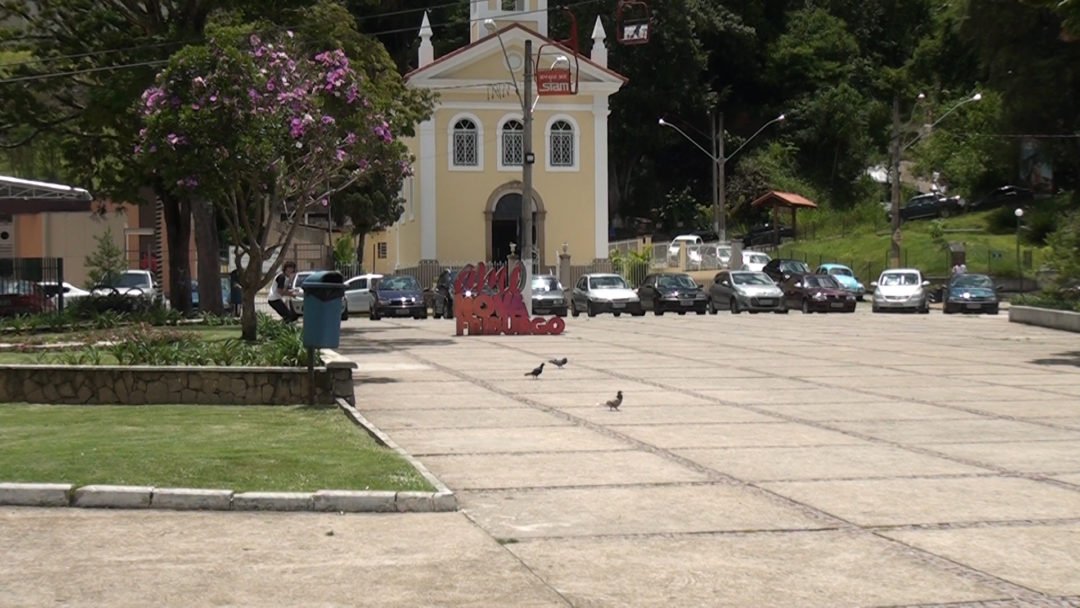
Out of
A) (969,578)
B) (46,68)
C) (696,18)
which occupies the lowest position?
(969,578)

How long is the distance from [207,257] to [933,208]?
154ft

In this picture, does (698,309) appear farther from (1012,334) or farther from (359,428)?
(359,428)

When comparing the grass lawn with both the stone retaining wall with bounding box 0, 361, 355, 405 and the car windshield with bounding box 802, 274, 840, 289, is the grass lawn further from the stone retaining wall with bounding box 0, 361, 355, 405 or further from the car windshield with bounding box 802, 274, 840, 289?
the car windshield with bounding box 802, 274, 840, 289

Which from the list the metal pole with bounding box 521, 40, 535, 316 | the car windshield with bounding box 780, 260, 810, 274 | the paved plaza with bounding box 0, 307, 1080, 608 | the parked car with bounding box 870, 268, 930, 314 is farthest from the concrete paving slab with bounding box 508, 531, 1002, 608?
the car windshield with bounding box 780, 260, 810, 274

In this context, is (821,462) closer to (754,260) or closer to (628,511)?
(628,511)

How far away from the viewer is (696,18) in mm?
75750

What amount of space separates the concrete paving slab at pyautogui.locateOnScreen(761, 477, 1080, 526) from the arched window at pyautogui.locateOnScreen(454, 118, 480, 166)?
49615 mm

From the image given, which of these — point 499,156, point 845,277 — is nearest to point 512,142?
point 499,156

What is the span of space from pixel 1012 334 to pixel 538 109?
29.4m

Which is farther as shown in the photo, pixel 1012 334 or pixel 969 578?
pixel 1012 334

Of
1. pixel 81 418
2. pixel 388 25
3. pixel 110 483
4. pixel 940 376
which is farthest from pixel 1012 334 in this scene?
pixel 388 25

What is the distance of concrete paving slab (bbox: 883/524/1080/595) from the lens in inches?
326

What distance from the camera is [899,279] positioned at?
1914 inches

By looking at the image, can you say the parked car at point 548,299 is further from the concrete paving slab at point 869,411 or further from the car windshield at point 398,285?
the concrete paving slab at point 869,411
